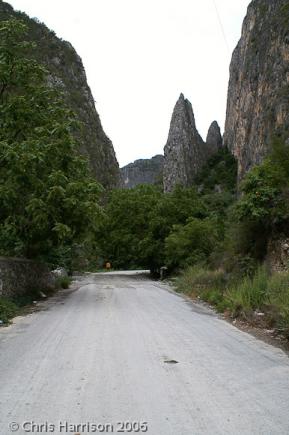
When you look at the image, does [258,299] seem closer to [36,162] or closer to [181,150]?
[36,162]

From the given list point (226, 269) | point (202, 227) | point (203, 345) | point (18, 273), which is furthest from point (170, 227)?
point (203, 345)

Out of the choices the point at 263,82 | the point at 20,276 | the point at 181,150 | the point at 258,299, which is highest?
the point at 181,150

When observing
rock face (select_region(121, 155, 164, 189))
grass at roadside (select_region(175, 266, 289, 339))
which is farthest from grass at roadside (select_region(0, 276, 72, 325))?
rock face (select_region(121, 155, 164, 189))

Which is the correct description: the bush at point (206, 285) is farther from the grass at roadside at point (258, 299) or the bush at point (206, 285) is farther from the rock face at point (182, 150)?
the rock face at point (182, 150)

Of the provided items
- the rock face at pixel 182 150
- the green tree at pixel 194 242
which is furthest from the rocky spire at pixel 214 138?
the green tree at pixel 194 242

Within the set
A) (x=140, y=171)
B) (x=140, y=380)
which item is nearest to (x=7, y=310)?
(x=140, y=380)

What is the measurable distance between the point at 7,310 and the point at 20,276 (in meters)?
4.56

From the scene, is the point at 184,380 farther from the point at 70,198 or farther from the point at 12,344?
the point at 70,198

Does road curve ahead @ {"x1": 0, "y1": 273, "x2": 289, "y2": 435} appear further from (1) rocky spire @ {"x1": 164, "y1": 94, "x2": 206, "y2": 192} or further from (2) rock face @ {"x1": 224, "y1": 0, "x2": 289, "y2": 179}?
(1) rocky spire @ {"x1": 164, "y1": 94, "x2": 206, "y2": 192}

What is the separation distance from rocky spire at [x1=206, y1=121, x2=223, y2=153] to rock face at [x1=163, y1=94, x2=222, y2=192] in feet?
21.8

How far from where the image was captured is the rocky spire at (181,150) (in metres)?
99.5

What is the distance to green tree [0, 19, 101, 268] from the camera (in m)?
15.1

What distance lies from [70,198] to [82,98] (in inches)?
2500

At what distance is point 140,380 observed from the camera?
604 cm
